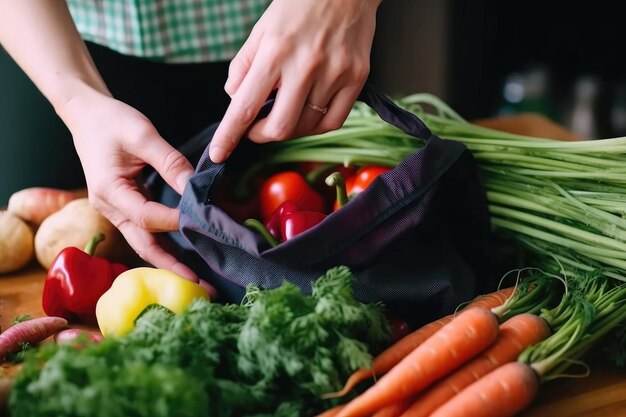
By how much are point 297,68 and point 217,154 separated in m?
0.17

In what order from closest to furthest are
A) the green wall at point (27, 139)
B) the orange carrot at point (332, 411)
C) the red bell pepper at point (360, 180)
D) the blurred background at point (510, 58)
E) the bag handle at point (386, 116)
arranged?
the orange carrot at point (332, 411) → the bag handle at point (386, 116) → the red bell pepper at point (360, 180) → the green wall at point (27, 139) → the blurred background at point (510, 58)

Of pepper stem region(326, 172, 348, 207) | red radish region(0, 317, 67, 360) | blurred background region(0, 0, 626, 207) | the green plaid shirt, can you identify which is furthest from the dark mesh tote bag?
blurred background region(0, 0, 626, 207)

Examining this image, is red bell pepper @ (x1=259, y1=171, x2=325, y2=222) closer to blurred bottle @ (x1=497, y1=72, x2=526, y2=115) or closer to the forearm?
the forearm

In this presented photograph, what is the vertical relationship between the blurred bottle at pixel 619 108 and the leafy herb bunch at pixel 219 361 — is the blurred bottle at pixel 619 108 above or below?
below

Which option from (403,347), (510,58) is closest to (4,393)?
(403,347)

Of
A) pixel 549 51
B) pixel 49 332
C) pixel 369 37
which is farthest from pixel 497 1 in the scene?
pixel 49 332

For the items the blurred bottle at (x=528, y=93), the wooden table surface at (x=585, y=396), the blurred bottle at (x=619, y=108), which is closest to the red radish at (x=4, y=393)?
the wooden table surface at (x=585, y=396)

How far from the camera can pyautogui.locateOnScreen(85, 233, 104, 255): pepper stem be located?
4.15 ft

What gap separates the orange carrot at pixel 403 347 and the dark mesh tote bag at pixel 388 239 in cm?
3

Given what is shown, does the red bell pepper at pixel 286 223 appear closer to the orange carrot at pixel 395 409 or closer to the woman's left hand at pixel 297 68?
the woman's left hand at pixel 297 68

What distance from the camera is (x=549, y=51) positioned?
2.87 metres

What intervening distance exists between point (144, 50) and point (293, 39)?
592 millimetres

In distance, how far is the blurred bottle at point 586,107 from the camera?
9.48ft

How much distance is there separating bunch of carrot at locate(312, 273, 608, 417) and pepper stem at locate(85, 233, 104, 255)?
555 millimetres
